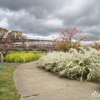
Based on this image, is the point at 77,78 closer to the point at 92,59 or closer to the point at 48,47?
the point at 92,59

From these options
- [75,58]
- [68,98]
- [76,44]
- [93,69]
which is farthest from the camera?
[76,44]

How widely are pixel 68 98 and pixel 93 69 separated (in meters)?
2.22

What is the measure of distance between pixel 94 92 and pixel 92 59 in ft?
6.01

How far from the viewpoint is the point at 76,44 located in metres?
9.64

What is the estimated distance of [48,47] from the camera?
25656 millimetres

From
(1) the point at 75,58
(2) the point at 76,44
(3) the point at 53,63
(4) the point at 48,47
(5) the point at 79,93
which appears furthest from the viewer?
(4) the point at 48,47

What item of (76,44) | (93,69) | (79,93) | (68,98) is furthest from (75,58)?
(76,44)

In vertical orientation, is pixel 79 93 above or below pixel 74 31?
below

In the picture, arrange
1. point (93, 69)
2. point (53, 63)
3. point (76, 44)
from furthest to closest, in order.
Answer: point (76, 44)
point (53, 63)
point (93, 69)

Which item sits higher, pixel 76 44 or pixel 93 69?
pixel 76 44

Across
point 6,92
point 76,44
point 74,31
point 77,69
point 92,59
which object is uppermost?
point 74,31

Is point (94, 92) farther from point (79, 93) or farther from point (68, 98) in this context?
point (68, 98)

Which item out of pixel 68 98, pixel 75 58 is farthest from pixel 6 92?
pixel 75 58

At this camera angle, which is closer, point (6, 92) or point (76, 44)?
point (6, 92)
